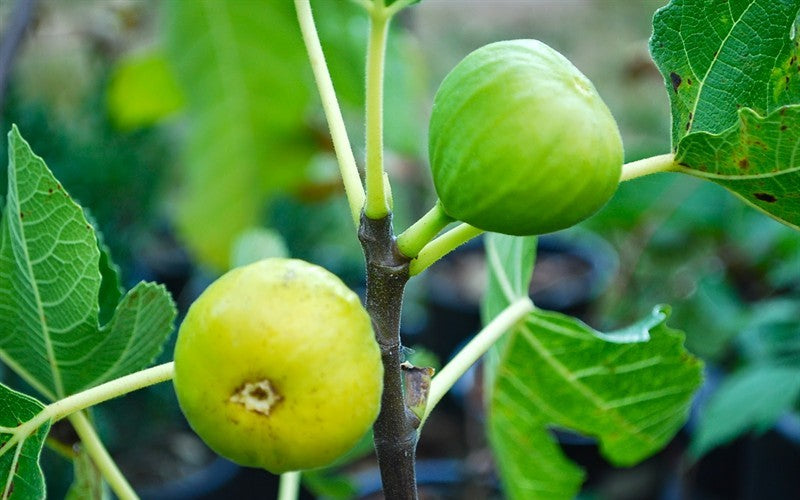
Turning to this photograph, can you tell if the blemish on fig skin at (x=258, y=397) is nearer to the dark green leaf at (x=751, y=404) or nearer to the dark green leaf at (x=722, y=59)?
the dark green leaf at (x=722, y=59)

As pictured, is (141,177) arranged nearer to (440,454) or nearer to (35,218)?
(440,454)

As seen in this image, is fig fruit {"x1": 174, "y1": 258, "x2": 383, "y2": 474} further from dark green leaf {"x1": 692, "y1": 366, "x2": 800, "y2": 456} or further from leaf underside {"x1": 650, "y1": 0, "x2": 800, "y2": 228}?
dark green leaf {"x1": 692, "y1": 366, "x2": 800, "y2": 456}

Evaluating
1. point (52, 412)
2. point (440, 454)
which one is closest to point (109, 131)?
point (440, 454)

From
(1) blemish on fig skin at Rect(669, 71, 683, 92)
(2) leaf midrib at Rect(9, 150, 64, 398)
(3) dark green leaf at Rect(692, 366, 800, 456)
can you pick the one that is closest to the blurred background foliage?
(3) dark green leaf at Rect(692, 366, 800, 456)

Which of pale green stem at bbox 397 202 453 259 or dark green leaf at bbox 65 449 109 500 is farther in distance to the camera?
dark green leaf at bbox 65 449 109 500

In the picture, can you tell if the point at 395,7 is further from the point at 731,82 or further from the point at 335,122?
the point at 731,82

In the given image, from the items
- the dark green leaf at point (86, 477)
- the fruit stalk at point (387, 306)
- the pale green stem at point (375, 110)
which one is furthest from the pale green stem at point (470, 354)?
the dark green leaf at point (86, 477)
